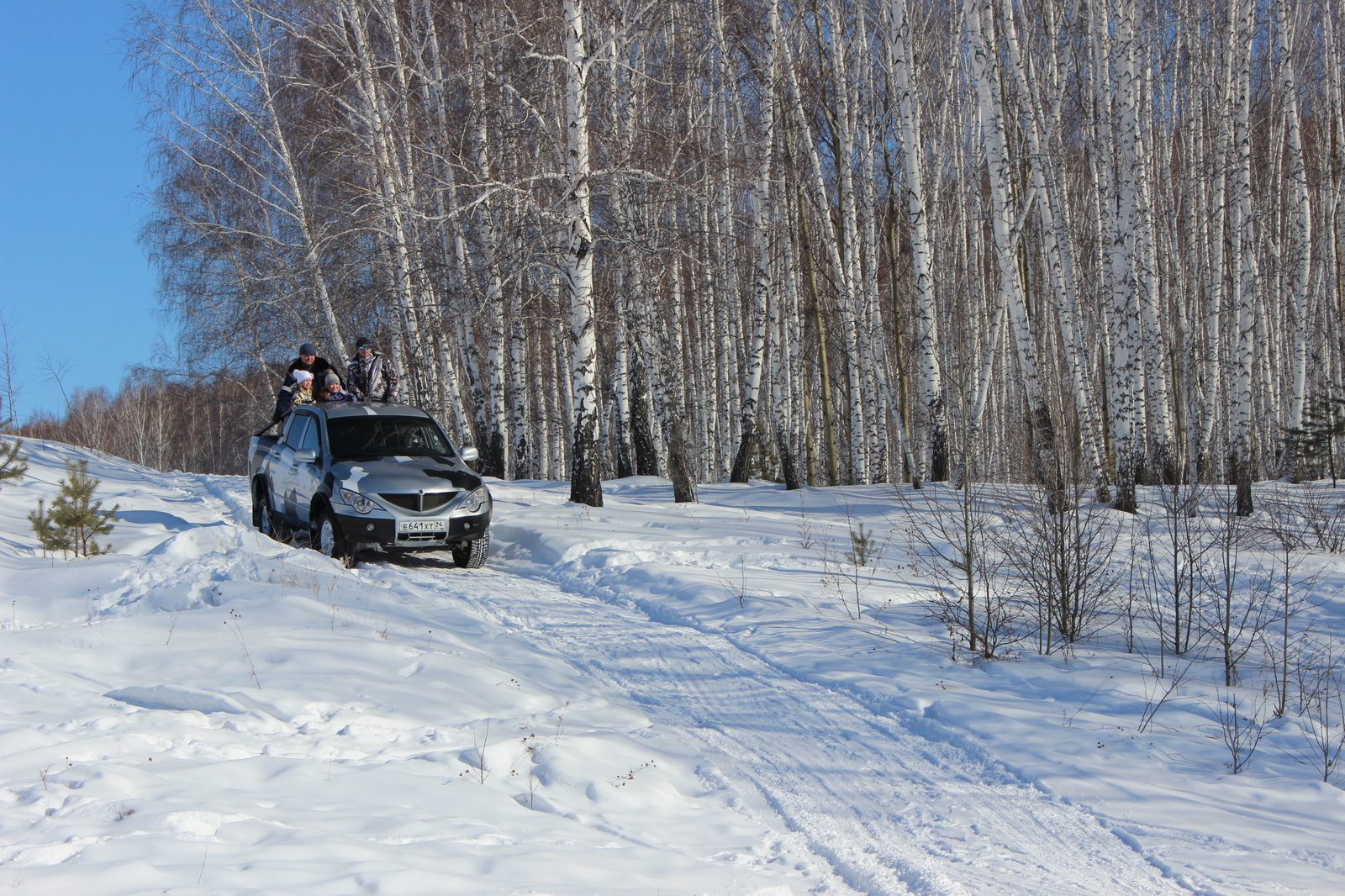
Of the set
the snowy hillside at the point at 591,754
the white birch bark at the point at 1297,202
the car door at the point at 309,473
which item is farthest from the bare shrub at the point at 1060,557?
the white birch bark at the point at 1297,202

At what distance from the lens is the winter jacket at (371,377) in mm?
12922

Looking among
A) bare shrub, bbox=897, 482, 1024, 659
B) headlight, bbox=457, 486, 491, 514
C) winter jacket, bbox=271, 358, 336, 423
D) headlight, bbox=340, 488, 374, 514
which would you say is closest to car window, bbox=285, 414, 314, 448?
winter jacket, bbox=271, 358, 336, 423

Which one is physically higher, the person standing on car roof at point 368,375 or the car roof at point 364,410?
the person standing on car roof at point 368,375

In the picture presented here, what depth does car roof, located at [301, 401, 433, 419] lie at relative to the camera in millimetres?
10531

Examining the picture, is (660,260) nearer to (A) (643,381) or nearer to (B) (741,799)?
(A) (643,381)

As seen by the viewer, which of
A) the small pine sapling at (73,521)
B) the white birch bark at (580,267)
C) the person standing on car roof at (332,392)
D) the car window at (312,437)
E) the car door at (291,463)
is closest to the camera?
the small pine sapling at (73,521)

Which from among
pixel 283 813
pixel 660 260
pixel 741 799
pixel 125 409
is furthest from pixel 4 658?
pixel 125 409

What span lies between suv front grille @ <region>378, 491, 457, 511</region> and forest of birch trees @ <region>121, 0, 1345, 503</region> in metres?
3.47

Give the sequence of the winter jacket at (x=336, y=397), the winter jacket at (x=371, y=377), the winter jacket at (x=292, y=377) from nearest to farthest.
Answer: the winter jacket at (x=336, y=397) < the winter jacket at (x=292, y=377) < the winter jacket at (x=371, y=377)

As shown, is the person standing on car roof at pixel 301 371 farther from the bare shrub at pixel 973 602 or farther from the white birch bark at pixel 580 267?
the bare shrub at pixel 973 602

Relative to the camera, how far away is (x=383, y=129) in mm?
17219

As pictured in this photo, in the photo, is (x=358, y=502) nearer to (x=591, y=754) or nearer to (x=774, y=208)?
(x=591, y=754)

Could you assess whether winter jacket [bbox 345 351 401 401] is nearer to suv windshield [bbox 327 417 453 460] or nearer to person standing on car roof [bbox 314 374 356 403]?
person standing on car roof [bbox 314 374 356 403]

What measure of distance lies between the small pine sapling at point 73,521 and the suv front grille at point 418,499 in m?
3.39
